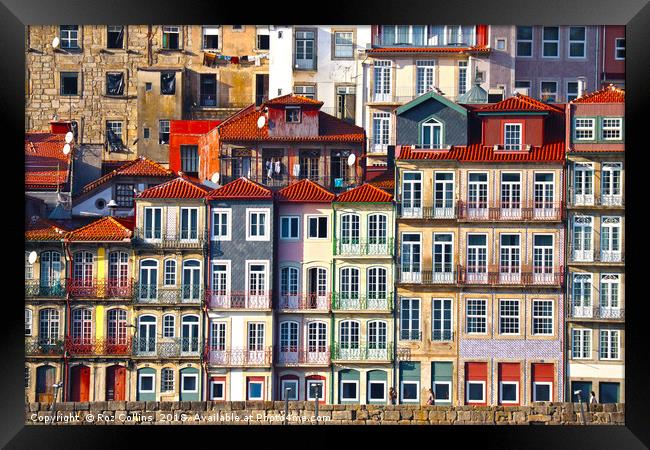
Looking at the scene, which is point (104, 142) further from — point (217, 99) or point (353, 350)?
point (353, 350)

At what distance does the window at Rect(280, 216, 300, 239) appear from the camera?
39.5 meters

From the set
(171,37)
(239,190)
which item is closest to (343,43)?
(239,190)

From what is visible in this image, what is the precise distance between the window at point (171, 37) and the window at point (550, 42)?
7691 mm

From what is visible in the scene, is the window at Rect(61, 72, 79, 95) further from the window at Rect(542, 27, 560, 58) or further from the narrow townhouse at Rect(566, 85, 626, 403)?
the narrow townhouse at Rect(566, 85, 626, 403)

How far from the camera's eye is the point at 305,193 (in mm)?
39438

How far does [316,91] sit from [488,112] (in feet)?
11.6

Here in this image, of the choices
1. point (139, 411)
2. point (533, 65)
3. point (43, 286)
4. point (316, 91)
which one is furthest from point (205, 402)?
point (533, 65)

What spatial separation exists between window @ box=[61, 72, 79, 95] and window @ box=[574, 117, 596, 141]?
1053 centimetres

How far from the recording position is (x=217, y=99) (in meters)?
41.9

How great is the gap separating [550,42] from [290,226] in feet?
21.3

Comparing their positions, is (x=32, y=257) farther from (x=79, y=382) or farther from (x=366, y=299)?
(x=366, y=299)

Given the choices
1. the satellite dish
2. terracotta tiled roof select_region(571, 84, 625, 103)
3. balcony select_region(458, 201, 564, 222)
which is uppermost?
terracotta tiled roof select_region(571, 84, 625, 103)

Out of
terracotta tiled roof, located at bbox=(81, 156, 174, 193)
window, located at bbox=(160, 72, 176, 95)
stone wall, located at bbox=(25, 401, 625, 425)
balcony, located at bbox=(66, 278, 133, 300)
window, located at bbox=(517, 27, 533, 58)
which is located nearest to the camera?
stone wall, located at bbox=(25, 401, 625, 425)

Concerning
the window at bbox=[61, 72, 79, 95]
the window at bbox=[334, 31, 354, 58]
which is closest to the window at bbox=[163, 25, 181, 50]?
the window at bbox=[61, 72, 79, 95]
